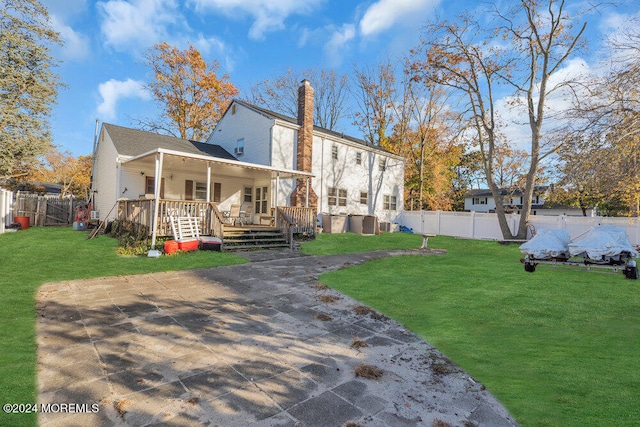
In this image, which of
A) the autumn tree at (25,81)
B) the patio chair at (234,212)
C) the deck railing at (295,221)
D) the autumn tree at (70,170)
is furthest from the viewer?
the autumn tree at (70,170)

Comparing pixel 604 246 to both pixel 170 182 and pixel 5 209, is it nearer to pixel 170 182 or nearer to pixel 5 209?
pixel 170 182

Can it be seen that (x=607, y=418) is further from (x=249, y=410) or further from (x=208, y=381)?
(x=208, y=381)

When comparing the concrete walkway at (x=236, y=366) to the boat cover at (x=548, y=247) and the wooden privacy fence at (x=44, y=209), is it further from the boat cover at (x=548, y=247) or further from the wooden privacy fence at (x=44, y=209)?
the wooden privacy fence at (x=44, y=209)

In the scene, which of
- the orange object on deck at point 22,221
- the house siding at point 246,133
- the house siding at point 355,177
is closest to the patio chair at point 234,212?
the house siding at point 246,133

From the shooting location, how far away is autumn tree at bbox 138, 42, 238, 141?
25703 millimetres

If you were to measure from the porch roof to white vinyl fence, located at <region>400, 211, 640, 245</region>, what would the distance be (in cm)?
Result: 1083

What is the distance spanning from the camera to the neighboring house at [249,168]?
1417 centimetres

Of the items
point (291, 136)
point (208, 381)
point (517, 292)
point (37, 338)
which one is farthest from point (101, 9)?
point (517, 292)

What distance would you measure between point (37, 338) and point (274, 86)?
3286 centimetres

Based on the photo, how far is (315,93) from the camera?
34344mm

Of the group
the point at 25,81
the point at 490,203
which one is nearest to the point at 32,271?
the point at 25,81

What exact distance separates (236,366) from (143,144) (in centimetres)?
1526

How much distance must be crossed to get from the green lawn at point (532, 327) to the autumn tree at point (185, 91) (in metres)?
24.2

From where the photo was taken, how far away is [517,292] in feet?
20.4
